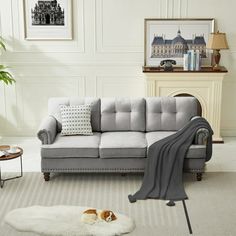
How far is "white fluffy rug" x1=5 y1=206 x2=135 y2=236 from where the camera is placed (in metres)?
4.52

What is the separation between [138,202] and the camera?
204 inches

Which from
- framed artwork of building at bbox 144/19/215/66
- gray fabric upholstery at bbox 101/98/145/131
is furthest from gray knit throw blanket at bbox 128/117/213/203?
framed artwork of building at bbox 144/19/215/66

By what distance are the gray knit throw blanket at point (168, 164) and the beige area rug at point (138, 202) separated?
15 cm

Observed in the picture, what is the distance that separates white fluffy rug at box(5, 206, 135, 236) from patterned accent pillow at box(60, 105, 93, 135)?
1276 mm

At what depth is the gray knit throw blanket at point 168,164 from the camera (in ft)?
17.7

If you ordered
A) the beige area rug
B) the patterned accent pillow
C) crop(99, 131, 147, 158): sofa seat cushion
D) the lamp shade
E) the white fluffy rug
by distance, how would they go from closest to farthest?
1. the white fluffy rug
2. the beige area rug
3. crop(99, 131, 147, 158): sofa seat cushion
4. the patterned accent pillow
5. the lamp shade

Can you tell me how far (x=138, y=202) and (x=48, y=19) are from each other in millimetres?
3254

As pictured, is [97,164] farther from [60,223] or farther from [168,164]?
[60,223]

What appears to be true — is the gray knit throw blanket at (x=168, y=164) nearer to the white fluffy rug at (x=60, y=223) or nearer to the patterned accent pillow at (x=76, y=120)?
the white fluffy rug at (x=60, y=223)

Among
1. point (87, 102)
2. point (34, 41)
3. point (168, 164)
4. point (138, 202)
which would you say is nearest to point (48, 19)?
point (34, 41)

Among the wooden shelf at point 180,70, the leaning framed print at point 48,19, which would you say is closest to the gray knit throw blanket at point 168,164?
the wooden shelf at point 180,70

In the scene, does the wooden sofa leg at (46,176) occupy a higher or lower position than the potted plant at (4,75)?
lower

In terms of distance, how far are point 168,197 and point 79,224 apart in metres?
1.09

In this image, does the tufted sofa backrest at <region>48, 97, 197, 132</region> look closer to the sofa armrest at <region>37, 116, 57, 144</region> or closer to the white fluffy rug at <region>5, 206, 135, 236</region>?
the sofa armrest at <region>37, 116, 57, 144</region>
